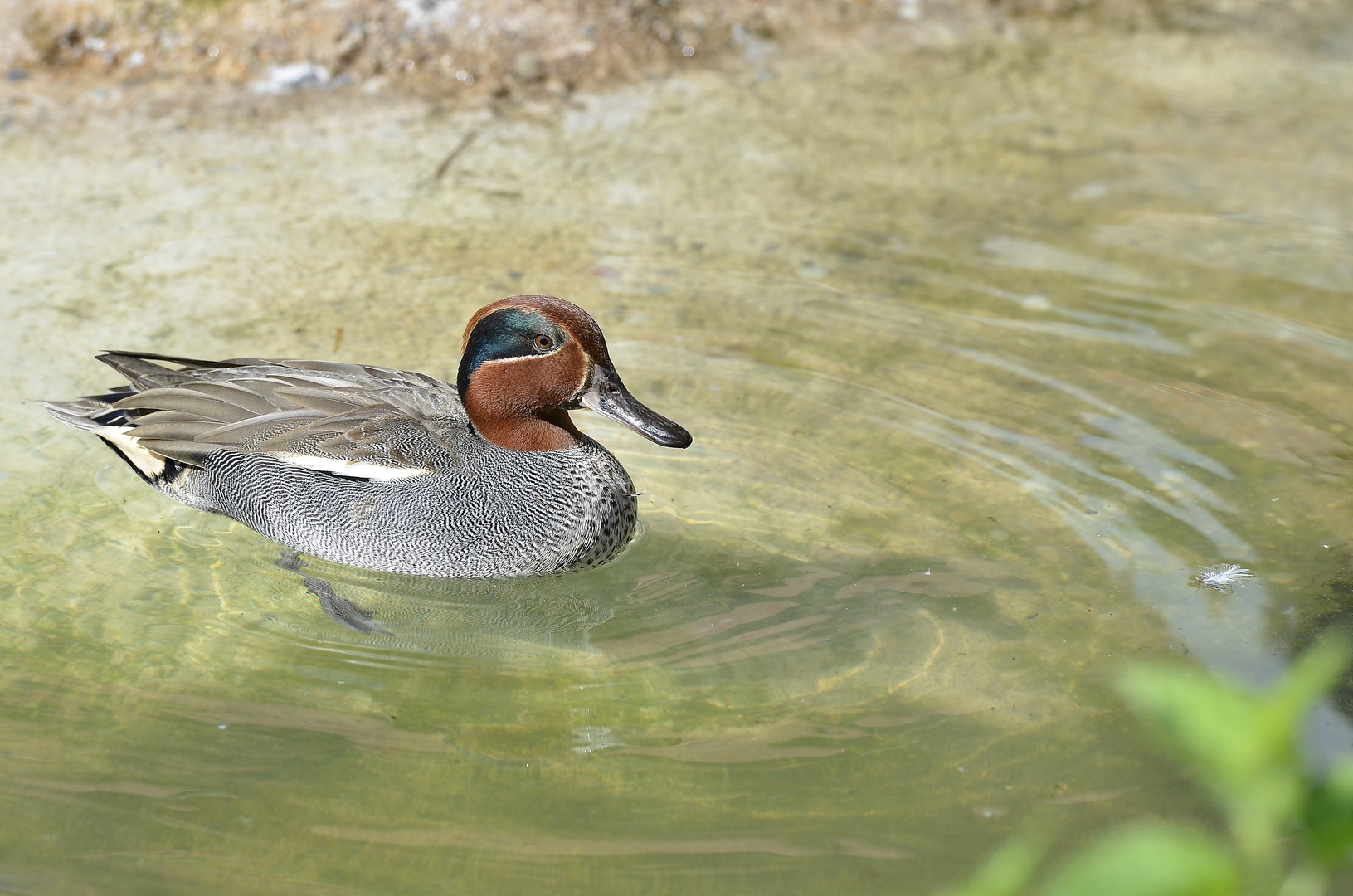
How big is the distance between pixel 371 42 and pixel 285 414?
3.97m

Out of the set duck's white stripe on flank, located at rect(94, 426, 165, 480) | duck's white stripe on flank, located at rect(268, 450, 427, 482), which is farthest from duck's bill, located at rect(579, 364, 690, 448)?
duck's white stripe on flank, located at rect(94, 426, 165, 480)

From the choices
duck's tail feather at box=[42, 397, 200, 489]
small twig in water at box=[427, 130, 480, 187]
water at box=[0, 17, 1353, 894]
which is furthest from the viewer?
small twig in water at box=[427, 130, 480, 187]

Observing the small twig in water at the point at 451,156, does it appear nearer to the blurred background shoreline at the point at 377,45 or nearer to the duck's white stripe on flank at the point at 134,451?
the blurred background shoreline at the point at 377,45

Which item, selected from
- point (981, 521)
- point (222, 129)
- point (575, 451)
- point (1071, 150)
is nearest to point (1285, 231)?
point (1071, 150)

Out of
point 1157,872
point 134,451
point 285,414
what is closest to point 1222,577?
point 285,414

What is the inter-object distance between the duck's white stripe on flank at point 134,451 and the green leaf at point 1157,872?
3.78 metres

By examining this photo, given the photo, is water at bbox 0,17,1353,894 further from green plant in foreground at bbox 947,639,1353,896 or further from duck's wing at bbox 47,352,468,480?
green plant in foreground at bbox 947,639,1353,896

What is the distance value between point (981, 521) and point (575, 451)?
1.38m

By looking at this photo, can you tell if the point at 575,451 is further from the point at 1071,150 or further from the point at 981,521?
the point at 1071,150

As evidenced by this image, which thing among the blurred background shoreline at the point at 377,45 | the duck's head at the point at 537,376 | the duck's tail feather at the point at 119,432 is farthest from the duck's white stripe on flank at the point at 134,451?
the blurred background shoreline at the point at 377,45

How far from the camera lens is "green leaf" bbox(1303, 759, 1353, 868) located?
0.87 m

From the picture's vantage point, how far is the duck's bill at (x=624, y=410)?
3814mm

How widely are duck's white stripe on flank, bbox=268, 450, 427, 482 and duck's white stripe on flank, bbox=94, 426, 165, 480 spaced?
0.59 metres

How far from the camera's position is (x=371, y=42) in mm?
7133
